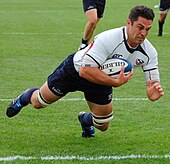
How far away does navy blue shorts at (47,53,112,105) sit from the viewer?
6.11 meters

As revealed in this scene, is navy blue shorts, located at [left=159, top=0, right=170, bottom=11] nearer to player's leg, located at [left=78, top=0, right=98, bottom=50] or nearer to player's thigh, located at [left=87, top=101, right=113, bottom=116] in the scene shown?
player's leg, located at [left=78, top=0, right=98, bottom=50]

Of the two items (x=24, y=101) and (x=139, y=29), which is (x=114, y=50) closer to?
(x=139, y=29)

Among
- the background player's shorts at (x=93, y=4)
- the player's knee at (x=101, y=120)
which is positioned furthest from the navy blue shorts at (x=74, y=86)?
the background player's shorts at (x=93, y=4)

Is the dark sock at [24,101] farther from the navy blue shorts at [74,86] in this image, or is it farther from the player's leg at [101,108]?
the player's leg at [101,108]

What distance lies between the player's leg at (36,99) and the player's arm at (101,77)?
2.36ft

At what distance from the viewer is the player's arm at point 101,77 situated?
18.1ft

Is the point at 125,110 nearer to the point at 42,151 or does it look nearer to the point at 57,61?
the point at 42,151

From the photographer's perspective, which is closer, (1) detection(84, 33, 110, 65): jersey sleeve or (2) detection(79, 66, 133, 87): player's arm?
(2) detection(79, 66, 133, 87): player's arm

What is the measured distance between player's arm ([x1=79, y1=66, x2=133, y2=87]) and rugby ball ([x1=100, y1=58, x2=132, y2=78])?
0.05 meters

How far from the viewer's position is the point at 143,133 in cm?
664

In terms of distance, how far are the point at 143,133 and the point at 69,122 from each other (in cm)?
95

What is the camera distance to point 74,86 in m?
6.18

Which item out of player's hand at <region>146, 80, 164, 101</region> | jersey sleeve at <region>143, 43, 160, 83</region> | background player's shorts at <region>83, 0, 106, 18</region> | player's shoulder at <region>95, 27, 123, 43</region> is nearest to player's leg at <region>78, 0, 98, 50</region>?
background player's shorts at <region>83, 0, 106, 18</region>

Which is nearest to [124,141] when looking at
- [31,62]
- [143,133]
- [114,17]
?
[143,133]
